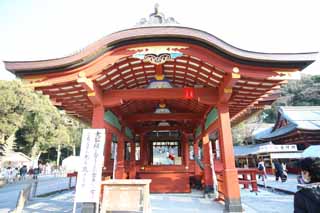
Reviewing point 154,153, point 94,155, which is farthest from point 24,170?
point 94,155

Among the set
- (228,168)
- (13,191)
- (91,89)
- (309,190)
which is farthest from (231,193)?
(13,191)

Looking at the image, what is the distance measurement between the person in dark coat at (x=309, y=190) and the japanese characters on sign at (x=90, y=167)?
12.9 ft

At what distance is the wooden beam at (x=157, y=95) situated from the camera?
19.8 ft

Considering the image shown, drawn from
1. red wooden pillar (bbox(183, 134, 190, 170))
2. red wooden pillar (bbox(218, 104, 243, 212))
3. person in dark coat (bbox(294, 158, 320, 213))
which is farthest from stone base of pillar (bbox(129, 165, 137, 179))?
person in dark coat (bbox(294, 158, 320, 213))

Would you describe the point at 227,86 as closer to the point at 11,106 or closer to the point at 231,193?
the point at 231,193

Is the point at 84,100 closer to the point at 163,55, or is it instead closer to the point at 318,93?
the point at 163,55

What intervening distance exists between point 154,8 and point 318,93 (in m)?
42.5

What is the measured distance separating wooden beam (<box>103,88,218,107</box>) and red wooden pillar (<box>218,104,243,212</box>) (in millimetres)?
447

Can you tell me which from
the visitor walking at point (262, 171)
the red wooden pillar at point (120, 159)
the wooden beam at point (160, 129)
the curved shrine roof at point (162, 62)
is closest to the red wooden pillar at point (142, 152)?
the wooden beam at point (160, 129)

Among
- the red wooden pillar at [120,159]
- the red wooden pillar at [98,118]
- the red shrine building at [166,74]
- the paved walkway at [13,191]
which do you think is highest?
the red shrine building at [166,74]

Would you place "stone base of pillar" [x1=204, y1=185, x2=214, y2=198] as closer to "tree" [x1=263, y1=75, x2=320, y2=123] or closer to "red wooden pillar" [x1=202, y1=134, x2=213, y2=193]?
"red wooden pillar" [x1=202, y1=134, x2=213, y2=193]

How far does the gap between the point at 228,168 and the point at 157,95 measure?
2.70 m

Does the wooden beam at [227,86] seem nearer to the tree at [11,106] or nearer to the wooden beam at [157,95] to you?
the wooden beam at [157,95]

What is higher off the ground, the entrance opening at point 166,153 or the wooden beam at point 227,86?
the wooden beam at point 227,86
